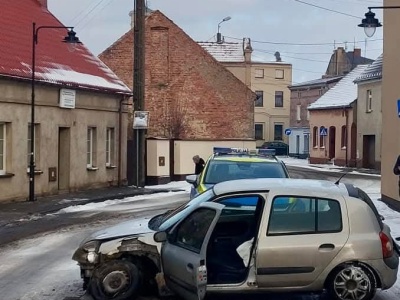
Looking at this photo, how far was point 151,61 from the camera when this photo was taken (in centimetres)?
4541

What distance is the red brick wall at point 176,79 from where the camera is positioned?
45.2 m

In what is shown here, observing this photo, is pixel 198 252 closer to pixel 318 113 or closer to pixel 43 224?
pixel 43 224

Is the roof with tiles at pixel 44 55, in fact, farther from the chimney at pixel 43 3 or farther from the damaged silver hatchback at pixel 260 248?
the damaged silver hatchback at pixel 260 248

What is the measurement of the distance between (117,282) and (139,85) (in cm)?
2059

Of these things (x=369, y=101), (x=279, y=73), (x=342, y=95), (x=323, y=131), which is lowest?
(x=323, y=131)

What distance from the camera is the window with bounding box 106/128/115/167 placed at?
99.3 ft

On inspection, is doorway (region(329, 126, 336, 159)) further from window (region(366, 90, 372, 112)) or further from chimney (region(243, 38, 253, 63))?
chimney (region(243, 38, 253, 63))

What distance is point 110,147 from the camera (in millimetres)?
30531

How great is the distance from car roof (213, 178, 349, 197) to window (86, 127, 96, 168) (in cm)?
1927

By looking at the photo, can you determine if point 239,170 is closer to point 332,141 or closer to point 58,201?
point 58,201

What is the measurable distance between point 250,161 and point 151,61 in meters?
29.8

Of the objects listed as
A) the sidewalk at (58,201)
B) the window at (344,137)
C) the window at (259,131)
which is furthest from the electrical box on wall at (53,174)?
the window at (259,131)

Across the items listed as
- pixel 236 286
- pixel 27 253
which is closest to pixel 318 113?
pixel 27 253

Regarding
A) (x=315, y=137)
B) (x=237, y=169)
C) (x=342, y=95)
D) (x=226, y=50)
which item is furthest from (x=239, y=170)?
(x=226, y=50)
